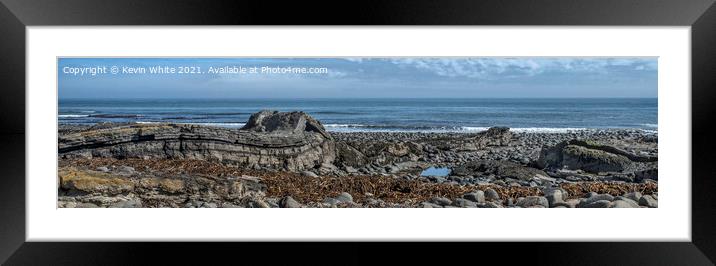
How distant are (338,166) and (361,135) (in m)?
0.54

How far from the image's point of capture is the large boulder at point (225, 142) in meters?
7.32

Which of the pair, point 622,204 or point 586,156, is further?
point 586,156

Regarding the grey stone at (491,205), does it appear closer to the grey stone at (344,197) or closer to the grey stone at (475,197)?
the grey stone at (475,197)

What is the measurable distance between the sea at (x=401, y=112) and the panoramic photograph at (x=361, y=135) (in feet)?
0.05

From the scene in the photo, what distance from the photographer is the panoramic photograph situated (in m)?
7.02

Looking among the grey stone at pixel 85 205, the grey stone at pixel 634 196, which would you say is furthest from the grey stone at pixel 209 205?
the grey stone at pixel 634 196

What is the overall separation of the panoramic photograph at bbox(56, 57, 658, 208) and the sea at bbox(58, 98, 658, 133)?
2cm

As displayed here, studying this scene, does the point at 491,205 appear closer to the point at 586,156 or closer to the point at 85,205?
the point at 586,156

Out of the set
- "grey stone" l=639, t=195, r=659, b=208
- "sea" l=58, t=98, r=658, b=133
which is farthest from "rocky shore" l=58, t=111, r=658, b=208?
"sea" l=58, t=98, r=658, b=133
